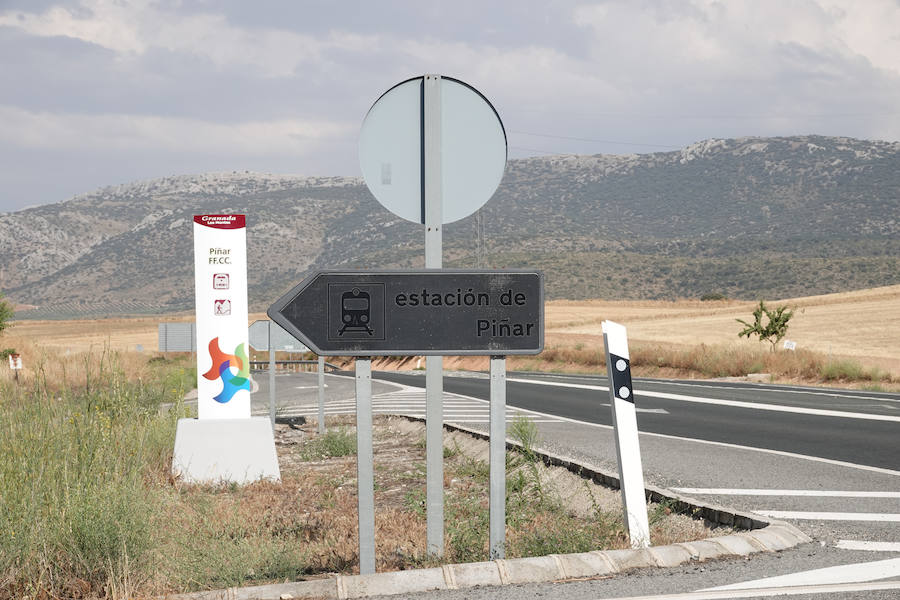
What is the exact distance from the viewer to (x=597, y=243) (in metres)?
149

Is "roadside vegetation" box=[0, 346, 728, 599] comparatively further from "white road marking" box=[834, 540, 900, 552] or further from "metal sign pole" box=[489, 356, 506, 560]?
"white road marking" box=[834, 540, 900, 552]

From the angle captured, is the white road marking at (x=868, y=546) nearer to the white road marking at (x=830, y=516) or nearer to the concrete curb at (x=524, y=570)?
the concrete curb at (x=524, y=570)

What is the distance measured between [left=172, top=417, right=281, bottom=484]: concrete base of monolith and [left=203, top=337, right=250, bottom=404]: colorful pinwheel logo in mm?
292

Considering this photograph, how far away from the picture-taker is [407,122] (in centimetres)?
597

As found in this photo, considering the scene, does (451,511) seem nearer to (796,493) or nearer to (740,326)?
(796,493)

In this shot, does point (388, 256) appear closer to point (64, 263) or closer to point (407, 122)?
point (64, 263)

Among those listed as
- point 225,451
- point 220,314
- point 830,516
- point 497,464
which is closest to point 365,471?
point 497,464

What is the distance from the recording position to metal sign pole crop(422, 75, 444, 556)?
5.92 m

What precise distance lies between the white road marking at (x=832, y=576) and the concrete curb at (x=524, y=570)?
48 centimetres

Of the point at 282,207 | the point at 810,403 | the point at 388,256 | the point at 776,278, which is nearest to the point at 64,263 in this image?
the point at 282,207

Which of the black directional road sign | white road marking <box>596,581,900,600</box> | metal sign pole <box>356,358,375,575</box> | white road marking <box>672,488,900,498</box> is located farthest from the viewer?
white road marking <box>672,488,900,498</box>

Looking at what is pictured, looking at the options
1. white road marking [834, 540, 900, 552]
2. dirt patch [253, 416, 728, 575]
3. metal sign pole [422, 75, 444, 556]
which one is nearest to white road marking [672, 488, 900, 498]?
dirt patch [253, 416, 728, 575]

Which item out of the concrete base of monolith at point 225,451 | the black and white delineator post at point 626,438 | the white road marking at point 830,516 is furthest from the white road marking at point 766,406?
the black and white delineator post at point 626,438

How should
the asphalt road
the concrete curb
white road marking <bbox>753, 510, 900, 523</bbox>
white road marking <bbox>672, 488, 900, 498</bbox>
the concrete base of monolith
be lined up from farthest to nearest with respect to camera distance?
the asphalt road → the concrete base of monolith → white road marking <bbox>672, 488, 900, 498</bbox> → white road marking <bbox>753, 510, 900, 523</bbox> → the concrete curb
